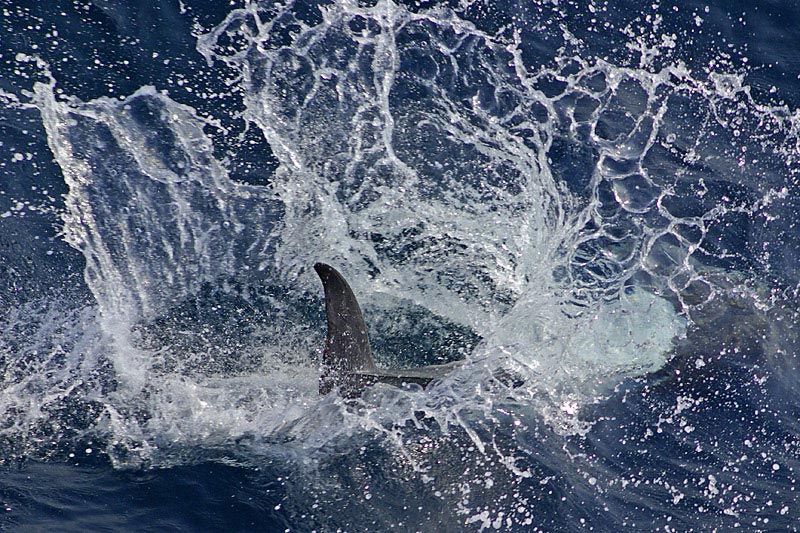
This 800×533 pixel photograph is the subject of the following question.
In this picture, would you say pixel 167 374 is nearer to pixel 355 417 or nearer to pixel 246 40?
pixel 355 417

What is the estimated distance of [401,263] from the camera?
6418 millimetres

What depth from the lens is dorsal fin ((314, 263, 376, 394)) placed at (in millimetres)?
5152

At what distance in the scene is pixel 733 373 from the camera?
20.0 ft

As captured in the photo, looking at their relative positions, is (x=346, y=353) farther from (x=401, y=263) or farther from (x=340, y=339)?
(x=401, y=263)

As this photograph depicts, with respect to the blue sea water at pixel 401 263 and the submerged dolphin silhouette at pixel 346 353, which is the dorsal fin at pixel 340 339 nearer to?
the submerged dolphin silhouette at pixel 346 353

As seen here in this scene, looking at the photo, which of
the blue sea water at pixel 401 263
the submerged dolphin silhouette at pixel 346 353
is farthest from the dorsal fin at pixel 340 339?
the blue sea water at pixel 401 263

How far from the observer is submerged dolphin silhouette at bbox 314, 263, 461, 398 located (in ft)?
16.8

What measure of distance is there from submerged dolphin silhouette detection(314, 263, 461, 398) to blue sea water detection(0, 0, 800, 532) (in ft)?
0.43

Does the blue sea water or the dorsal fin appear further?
the dorsal fin

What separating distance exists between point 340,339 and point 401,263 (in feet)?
4.44

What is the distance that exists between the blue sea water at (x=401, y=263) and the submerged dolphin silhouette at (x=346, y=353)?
0.13 meters

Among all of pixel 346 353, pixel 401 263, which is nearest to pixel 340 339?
pixel 346 353

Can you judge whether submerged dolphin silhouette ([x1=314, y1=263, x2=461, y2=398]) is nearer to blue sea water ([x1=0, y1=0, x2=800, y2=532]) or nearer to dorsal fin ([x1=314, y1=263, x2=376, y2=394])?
dorsal fin ([x1=314, y1=263, x2=376, y2=394])

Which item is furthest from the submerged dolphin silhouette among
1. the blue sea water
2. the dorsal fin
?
the blue sea water
